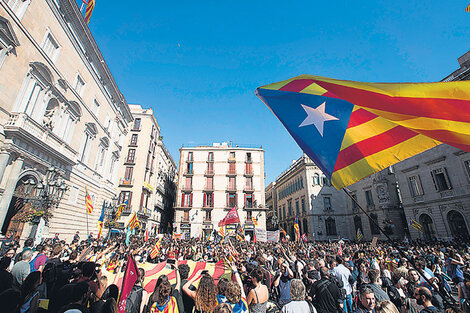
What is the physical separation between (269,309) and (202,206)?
35.1 meters

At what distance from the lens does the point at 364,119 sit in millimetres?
3961

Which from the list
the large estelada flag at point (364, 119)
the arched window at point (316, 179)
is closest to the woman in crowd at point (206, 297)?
the large estelada flag at point (364, 119)

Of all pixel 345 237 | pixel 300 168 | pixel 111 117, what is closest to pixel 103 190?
pixel 111 117

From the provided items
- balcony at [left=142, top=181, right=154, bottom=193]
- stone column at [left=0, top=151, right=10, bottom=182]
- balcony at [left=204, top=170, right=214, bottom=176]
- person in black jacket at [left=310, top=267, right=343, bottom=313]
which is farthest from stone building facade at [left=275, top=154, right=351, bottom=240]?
stone column at [left=0, top=151, right=10, bottom=182]

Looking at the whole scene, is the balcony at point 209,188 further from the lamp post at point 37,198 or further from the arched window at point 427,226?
the arched window at point 427,226

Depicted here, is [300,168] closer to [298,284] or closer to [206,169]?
[206,169]

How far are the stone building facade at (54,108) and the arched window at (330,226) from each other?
31841 millimetres

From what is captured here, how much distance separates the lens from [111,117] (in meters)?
23.7

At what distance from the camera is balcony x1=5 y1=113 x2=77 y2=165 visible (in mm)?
11020

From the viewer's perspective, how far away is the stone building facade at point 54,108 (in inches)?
433

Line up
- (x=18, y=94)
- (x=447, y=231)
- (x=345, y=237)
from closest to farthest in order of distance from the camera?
(x=18, y=94) < (x=447, y=231) < (x=345, y=237)

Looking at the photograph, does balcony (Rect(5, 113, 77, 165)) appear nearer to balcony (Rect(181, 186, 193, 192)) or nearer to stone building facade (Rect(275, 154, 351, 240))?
balcony (Rect(181, 186, 193, 192))

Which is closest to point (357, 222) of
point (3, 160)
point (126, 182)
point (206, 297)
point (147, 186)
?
point (147, 186)

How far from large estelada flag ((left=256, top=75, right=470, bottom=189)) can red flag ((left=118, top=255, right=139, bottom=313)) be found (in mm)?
3698
